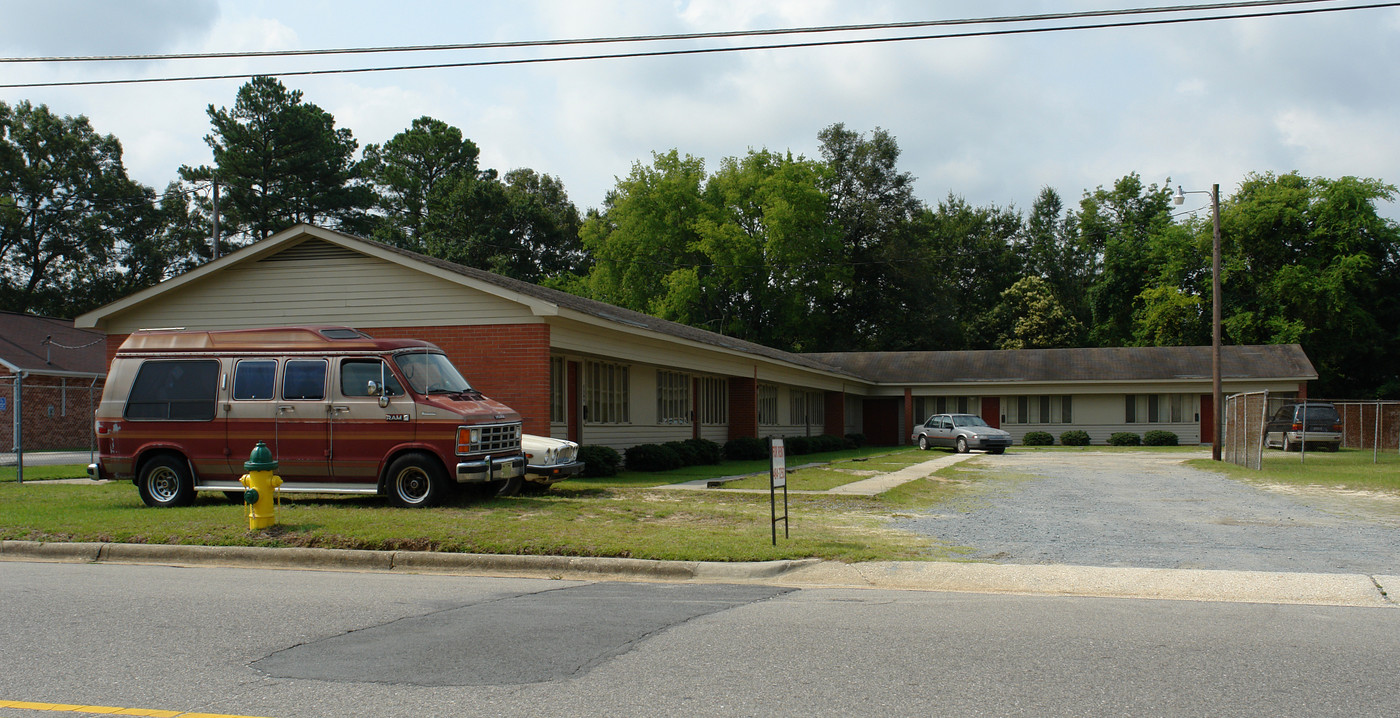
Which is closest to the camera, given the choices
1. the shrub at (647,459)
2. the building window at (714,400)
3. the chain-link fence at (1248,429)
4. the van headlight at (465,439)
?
the van headlight at (465,439)

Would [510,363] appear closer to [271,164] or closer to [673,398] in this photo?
[673,398]

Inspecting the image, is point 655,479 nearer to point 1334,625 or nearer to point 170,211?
point 1334,625

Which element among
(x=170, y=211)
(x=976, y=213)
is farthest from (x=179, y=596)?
(x=976, y=213)

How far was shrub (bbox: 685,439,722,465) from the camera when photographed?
1061 inches

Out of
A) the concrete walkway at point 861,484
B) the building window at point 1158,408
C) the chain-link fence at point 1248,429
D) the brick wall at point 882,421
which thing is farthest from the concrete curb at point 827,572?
the brick wall at point 882,421

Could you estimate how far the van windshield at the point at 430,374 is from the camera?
14.2 meters

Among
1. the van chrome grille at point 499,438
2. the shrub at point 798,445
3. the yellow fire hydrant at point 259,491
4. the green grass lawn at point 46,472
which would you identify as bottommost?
the shrub at point 798,445

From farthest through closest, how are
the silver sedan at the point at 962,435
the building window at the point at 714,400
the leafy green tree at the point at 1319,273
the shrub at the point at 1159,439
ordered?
the leafy green tree at the point at 1319,273 → the shrub at the point at 1159,439 → the silver sedan at the point at 962,435 → the building window at the point at 714,400

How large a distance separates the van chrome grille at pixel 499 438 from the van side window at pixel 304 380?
233 cm

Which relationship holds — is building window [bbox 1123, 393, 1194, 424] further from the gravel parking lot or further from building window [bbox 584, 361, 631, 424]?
building window [bbox 584, 361, 631, 424]

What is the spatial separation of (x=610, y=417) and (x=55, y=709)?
764 inches

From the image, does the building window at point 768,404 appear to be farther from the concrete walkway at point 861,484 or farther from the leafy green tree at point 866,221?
the leafy green tree at point 866,221

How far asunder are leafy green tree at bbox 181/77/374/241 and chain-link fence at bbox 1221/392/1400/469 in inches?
1978

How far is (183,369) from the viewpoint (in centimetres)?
1453
